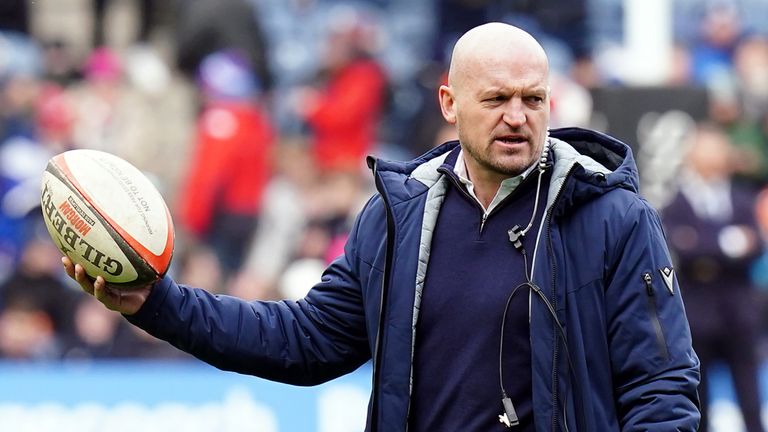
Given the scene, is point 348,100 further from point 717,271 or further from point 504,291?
point 504,291

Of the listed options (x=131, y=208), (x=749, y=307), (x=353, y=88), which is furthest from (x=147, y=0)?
(x=131, y=208)

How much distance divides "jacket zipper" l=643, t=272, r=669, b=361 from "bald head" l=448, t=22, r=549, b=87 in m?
0.64

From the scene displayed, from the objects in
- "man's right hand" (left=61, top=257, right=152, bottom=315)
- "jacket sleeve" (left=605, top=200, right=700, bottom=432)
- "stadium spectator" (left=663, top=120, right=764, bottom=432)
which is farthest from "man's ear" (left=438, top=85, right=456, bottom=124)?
"stadium spectator" (left=663, top=120, right=764, bottom=432)

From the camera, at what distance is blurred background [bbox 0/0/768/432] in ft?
31.9

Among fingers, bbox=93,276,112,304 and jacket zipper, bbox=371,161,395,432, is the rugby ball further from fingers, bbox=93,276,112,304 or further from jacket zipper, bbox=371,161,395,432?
jacket zipper, bbox=371,161,395,432

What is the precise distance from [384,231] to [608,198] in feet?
2.20

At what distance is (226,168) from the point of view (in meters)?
11.8

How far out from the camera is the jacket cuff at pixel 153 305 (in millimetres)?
4367

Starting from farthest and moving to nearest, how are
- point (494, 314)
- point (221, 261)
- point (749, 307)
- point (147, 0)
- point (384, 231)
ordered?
point (147, 0) < point (221, 261) < point (749, 307) < point (384, 231) < point (494, 314)

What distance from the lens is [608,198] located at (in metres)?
4.13

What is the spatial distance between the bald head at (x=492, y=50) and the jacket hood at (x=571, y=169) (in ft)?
0.88

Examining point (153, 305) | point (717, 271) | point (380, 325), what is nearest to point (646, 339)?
point (380, 325)

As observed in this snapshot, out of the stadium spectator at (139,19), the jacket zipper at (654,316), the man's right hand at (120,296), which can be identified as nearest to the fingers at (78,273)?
the man's right hand at (120,296)

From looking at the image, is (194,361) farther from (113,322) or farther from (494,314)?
(494,314)
